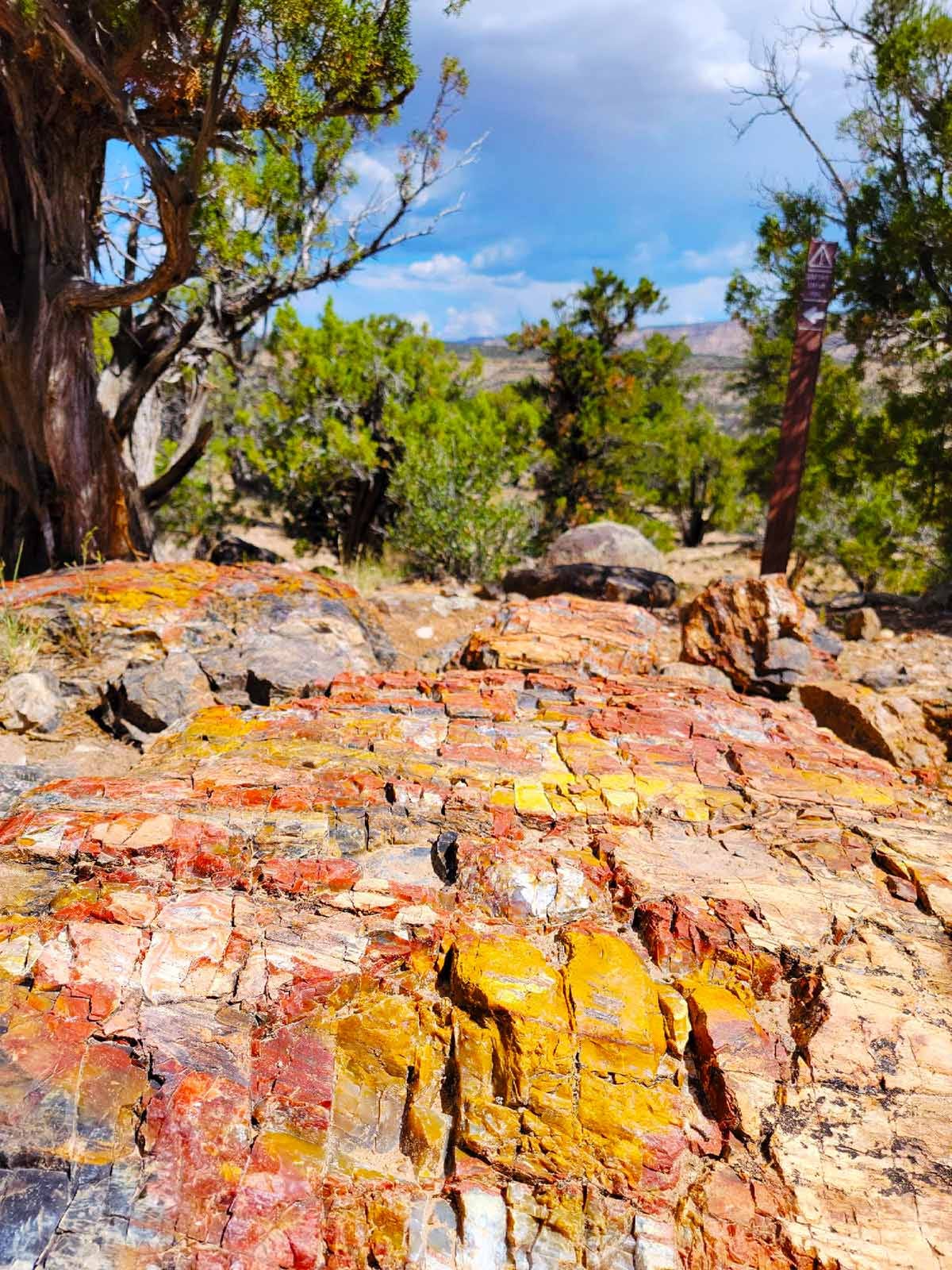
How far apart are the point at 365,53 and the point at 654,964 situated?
19.3 feet

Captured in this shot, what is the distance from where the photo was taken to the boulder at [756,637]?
18.4 ft

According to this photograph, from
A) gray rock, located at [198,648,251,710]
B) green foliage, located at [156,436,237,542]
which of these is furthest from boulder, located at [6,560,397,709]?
green foliage, located at [156,436,237,542]

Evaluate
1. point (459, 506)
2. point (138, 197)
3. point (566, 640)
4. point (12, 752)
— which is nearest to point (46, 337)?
point (138, 197)

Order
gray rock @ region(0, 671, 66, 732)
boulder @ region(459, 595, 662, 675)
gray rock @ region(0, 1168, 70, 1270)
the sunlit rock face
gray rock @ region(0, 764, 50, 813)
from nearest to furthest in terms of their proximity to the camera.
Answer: gray rock @ region(0, 1168, 70, 1270) < the sunlit rock face < gray rock @ region(0, 764, 50, 813) < gray rock @ region(0, 671, 66, 732) < boulder @ region(459, 595, 662, 675)

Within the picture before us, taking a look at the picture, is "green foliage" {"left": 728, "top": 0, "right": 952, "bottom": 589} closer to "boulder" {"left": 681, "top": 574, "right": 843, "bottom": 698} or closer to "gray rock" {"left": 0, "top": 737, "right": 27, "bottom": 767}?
"boulder" {"left": 681, "top": 574, "right": 843, "bottom": 698}

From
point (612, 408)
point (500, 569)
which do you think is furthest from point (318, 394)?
point (612, 408)

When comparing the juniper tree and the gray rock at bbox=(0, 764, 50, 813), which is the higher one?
the juniper tree

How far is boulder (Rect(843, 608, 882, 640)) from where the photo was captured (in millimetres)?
7531

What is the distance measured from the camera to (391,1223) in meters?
1.66

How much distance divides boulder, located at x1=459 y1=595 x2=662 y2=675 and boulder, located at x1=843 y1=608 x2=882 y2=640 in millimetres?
2895

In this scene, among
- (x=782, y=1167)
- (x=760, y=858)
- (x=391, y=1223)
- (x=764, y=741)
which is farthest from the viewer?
(x=764, y=741)

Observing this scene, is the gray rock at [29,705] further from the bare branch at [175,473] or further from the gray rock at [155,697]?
the bare branch at [175,473]

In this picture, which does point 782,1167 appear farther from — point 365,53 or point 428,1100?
point 365,53

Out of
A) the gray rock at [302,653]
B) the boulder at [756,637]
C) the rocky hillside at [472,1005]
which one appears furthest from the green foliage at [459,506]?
the rocky hillside at [472,1005]
